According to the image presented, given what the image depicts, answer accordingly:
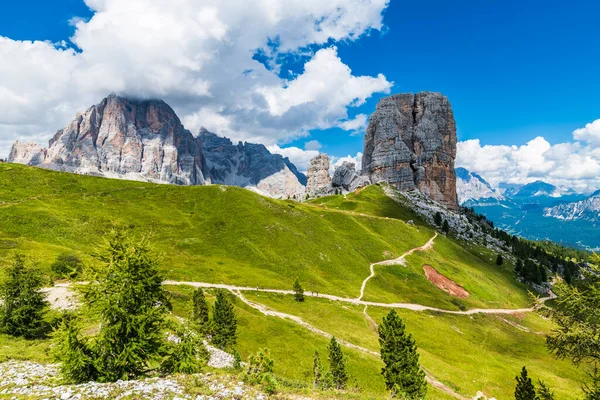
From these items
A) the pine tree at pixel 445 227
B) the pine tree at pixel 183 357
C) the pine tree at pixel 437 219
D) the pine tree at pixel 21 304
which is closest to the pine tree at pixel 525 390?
the pine tree at pixel 183 357

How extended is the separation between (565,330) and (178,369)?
74.9 ft

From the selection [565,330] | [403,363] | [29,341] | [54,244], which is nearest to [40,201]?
[54,244]

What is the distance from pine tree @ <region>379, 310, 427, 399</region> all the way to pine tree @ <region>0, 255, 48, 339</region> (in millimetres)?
37582

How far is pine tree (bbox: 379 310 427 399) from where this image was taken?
36844mm

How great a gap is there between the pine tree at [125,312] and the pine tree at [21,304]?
18.4 m

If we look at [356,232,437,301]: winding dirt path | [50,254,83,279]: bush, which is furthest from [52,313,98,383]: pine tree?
[356,232,437,301]: winding dirt path

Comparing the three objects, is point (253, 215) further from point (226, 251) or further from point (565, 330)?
point (565, 330)

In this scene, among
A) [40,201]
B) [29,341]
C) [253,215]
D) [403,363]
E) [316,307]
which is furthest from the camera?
[253,215]

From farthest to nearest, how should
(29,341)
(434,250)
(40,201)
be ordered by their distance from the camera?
(434,250)
(40,201)
(29,341)

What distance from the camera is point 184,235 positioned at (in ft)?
315

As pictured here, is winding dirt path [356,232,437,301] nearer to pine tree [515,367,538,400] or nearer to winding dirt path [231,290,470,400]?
winding dirt path [231,290,470,400]

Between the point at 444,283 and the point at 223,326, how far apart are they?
9459 cm

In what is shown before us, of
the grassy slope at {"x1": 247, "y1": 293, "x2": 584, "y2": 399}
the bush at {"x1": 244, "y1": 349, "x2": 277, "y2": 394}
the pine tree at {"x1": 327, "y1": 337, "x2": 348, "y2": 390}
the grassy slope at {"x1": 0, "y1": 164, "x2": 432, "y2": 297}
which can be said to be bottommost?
the grassy slope at {"x1": 247, "y1": 293, "x2": 584, "y2": 399}

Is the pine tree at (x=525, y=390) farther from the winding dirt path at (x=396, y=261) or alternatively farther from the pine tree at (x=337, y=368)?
the winding dirt path at (x=396, y=261)
